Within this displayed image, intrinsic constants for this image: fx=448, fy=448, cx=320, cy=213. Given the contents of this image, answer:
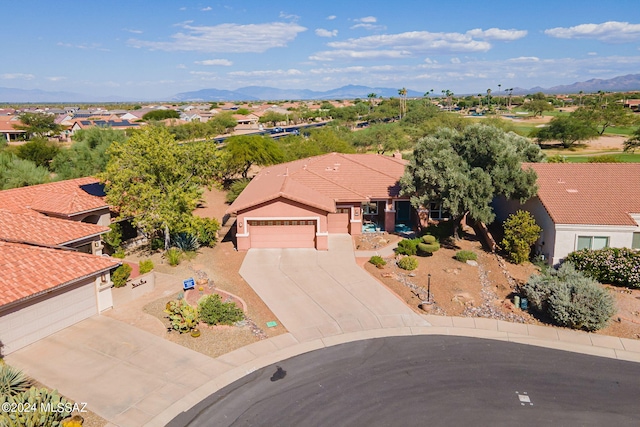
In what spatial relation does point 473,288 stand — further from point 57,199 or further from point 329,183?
point 57,199

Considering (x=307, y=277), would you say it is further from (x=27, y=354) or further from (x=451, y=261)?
(x=27, y=354)

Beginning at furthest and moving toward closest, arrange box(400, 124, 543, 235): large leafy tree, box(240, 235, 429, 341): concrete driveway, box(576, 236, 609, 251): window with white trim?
1. box(400, 124, 543, 235): large leafy tree
2. box(576, 236, 609, 251): window with white trim
3. box(240, 235, 429, 341): concrete driveway

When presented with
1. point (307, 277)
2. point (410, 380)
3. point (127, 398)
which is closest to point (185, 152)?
point (307, 277)

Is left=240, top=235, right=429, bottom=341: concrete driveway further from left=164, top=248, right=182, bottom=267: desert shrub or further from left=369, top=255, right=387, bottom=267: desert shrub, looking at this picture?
left=164, top=248, right=182, bottom=267: desert shrub

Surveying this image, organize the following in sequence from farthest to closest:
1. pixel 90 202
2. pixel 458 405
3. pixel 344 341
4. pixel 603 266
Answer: pixel 90 202 → pixel 603 266 → pixel 344 341 → pixel 458 405

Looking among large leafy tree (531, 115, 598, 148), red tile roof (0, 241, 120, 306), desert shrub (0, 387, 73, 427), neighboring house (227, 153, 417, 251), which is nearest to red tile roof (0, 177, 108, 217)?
red tile roof (0, 241, 120, 306)

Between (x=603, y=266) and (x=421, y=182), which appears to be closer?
(x=603, y=266)

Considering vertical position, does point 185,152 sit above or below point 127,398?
above

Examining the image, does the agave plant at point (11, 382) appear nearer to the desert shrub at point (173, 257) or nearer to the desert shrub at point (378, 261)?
the desert shrub at point (173, 257)
